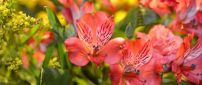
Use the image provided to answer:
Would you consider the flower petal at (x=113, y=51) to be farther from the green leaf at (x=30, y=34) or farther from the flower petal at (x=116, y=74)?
the green leaf at (x=30, y=34)

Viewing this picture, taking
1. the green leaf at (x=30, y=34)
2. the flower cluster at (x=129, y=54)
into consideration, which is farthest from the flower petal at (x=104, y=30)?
the green leaf at (x=30, y=34)

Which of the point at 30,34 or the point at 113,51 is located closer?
the point at 113,51

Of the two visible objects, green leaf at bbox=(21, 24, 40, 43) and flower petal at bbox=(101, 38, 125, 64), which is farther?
green leaf at bbox=(21, 24, 40, 43)

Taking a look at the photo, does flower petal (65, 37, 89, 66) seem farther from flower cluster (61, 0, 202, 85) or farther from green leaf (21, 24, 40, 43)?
green leaf (21, 24, 40, 43)

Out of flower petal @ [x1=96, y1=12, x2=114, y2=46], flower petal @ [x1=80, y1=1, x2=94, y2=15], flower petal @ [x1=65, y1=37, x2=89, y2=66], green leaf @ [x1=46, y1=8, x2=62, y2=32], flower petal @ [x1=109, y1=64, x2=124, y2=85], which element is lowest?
flower petal @ [x1=109, y1=64, x2=124, y2=85]

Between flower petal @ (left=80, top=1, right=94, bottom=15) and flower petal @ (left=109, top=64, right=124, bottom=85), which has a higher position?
flower petal @ (left=80, top=1, right=94, bottom=15)

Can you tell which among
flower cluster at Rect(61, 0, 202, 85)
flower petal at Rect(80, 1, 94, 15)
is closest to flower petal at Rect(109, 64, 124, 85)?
flower cluster at Rect(61, 0, 202, 85)

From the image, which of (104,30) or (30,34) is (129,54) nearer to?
(104,30)

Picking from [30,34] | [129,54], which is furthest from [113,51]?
[30,34]
